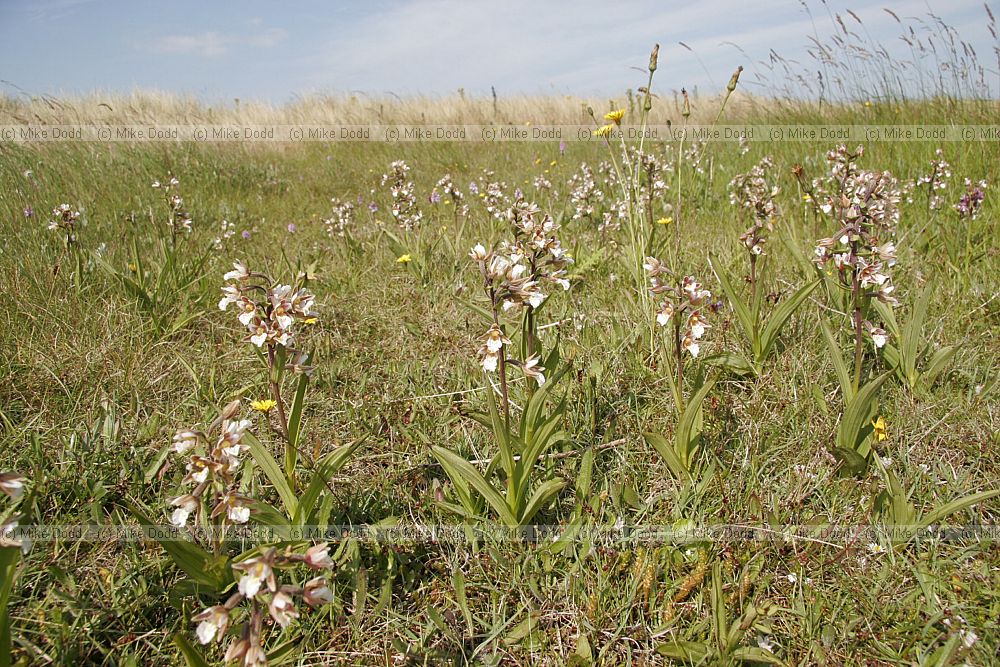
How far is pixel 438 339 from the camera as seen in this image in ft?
10.3

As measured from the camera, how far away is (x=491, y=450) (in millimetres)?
2238

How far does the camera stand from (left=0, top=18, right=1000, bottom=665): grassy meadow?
5.13 ft

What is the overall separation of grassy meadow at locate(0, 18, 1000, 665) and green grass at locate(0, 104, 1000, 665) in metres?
0.01

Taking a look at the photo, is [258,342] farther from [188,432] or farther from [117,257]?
[117,257]

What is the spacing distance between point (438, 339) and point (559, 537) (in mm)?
1550

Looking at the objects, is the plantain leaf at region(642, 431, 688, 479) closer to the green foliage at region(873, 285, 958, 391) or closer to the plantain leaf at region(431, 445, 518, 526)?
the plantain leaf at region(431, 445, 518, 526)

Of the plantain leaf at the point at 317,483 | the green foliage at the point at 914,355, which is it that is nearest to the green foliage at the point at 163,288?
the plantain leaf at the point at 317,483

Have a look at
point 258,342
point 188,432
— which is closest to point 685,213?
point 258,342

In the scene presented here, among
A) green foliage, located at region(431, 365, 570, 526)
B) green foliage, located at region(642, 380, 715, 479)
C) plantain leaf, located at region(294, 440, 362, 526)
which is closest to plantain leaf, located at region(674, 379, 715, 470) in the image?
green foliage, located at region(642, 380, 715, 479)

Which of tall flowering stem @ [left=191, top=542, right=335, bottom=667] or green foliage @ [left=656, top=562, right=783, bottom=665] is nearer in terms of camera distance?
tall flowering stem @ [left=191, top=542, right=335, bottom=667]

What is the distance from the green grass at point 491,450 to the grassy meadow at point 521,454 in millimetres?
11

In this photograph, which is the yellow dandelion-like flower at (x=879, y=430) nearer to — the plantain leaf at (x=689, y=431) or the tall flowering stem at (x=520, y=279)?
the plantain leaf at (x=689, y=431)

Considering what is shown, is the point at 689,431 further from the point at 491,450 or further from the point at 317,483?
the point at 317,483

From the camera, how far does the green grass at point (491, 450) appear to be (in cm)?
158
